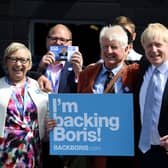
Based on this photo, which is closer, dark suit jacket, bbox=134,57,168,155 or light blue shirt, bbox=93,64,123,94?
dark suit jacket, bbox=134,57,168,155

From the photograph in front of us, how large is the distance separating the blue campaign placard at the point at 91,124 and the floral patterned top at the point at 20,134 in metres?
0.18

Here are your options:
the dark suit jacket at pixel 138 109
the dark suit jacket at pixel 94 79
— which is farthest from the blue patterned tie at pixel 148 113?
the dark suit jacket at pixel 94 79

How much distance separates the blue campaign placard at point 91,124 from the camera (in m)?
4.77

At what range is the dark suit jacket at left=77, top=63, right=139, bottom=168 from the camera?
4836 millimetres

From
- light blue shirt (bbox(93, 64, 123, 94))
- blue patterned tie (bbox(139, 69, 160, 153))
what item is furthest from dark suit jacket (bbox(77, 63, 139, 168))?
blue patterned tie (bbox(139, 69, 160, 153))

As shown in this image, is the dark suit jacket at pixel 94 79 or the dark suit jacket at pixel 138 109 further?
the dark suit jacket at pixel 94 79

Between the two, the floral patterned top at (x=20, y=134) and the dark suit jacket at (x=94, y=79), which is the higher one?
the dark suit jacket at (x=94, y=79)

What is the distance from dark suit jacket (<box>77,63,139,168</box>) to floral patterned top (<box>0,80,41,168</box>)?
0.44 meters

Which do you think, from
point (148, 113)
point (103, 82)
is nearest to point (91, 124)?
point (103, 82)

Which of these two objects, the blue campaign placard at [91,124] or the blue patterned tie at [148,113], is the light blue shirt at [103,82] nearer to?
the blue campaign placard at [91,124]

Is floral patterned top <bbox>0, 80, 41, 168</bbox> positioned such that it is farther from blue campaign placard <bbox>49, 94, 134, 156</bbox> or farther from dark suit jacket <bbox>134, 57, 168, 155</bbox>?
dark suit jacket <bbox>134, 57, 168, 155</bbox>

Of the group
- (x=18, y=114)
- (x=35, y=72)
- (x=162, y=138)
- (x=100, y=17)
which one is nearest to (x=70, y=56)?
(x=35, y=72)

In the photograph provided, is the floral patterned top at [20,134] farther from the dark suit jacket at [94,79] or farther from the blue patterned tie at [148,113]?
the blue patterned tie at [148,113]

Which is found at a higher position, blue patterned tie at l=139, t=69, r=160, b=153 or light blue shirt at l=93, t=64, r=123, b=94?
light blue shirt at l=93, t=64, r=123, b=94
